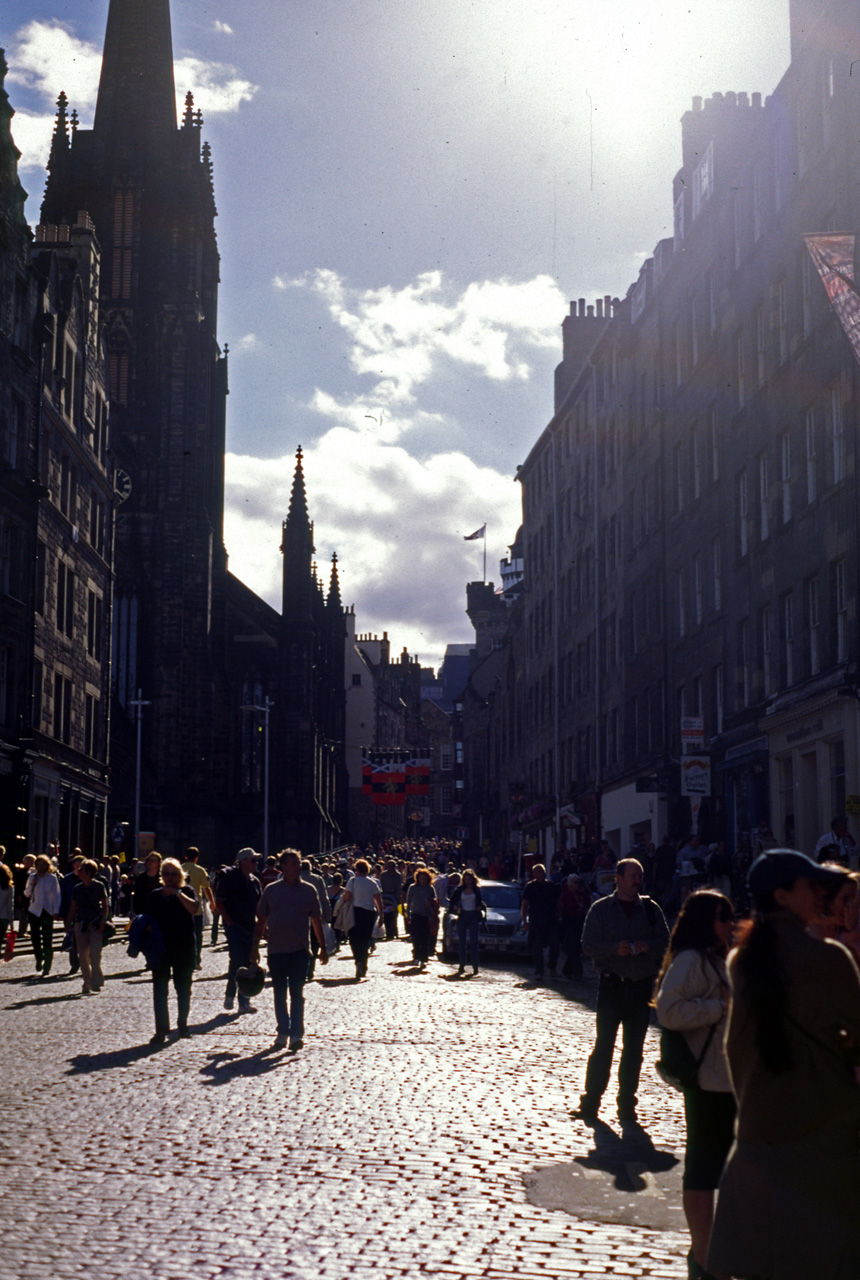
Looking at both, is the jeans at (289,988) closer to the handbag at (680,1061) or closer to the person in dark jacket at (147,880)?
the person in dark jacket at (147,880)

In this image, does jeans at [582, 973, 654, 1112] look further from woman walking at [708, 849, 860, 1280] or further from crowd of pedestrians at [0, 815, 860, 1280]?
woman walking at [708, 849, 860, 1280]

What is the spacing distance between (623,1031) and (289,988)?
4.54m

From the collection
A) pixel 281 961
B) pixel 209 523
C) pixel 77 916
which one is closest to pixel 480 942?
pixel 77 916

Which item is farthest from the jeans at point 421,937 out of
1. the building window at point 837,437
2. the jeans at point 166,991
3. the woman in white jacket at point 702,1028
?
the woman in white jacket at point 702,1028

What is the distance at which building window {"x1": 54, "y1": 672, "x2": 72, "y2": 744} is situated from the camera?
42531mm

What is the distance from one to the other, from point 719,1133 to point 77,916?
14.1 m

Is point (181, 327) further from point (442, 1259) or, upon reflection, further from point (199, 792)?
point (442, 1259)

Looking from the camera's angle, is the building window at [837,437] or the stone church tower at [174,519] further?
the stone church tower at [174,519]

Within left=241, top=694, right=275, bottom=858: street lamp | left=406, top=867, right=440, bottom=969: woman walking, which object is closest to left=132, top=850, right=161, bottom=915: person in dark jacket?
left=406, top=867, right=440, bottom=969: woman walking

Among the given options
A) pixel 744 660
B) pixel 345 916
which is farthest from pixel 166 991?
pixel 744 660

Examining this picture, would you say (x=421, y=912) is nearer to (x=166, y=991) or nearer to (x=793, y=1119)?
(x=166, y=991)

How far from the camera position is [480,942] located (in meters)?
26.9

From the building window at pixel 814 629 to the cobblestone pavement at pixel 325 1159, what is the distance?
12.9 metres

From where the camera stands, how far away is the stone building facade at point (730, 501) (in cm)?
2622
